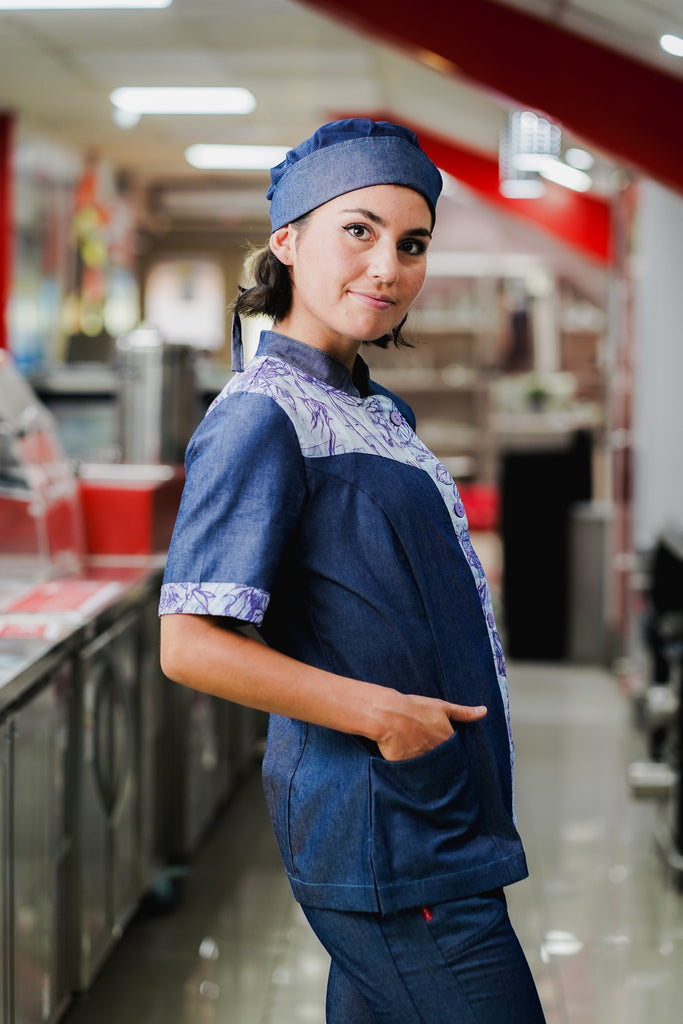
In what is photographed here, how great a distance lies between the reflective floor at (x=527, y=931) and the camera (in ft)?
9.80

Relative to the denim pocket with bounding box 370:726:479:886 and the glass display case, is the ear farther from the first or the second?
the glass display case

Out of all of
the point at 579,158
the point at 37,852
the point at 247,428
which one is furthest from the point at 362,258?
the point at 579,158

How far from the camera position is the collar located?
140 cm

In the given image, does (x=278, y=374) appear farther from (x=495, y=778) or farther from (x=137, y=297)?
(x=137, y=297)

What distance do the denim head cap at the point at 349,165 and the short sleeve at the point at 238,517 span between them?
25 centimetres

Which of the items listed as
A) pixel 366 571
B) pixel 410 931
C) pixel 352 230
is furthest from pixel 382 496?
pixel 410 931

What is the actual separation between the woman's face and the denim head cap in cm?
1

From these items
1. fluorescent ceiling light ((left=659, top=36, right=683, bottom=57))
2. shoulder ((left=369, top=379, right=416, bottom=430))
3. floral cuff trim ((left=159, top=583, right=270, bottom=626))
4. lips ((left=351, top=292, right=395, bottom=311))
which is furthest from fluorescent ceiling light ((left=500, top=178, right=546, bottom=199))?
floral cuff trim ((left=159, top=583, right=270, bottom=626))

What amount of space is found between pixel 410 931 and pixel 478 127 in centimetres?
794

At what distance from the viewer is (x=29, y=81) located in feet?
25.4

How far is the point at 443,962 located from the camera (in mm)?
1311

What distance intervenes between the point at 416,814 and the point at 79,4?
5515 millimetres

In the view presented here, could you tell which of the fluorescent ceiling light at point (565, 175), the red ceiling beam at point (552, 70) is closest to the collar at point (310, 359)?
the red ceiling beam at point (552, 70)

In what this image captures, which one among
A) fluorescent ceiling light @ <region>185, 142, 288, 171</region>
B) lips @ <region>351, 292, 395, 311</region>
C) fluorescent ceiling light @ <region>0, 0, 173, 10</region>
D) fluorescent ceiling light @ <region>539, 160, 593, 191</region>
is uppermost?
fluorescent ceiling light @ <region>185, 142, 288, 171</region>
